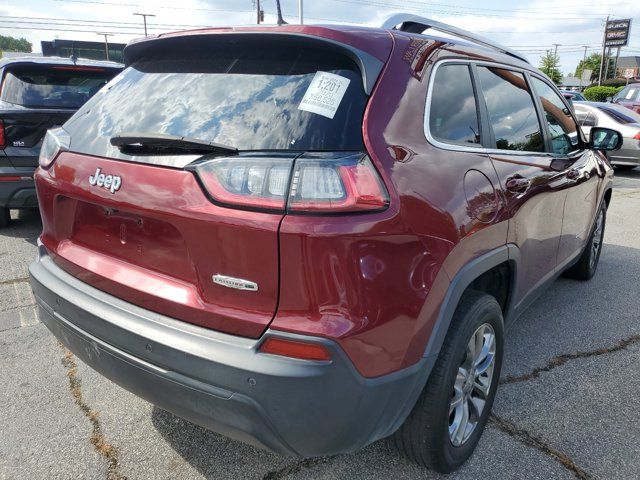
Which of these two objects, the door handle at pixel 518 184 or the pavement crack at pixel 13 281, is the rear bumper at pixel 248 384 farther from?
the pavement crack at pixel 13 281

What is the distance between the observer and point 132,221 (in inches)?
79.2

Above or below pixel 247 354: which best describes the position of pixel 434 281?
above

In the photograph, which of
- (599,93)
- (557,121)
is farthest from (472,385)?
(599,93)

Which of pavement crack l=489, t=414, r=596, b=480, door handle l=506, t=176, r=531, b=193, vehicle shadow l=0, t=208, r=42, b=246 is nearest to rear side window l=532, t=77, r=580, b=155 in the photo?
door handle l=506, t=176, r=531, b=193

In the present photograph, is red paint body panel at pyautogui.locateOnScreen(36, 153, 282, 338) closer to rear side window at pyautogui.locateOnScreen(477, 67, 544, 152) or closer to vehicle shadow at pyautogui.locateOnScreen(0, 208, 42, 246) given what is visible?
rear side window at pyautogui.locateOnScreen(477, 67, 544, 152)

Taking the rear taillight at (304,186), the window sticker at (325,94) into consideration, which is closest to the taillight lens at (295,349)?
the rear taillight at (304,186)

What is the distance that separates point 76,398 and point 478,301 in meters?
2.10

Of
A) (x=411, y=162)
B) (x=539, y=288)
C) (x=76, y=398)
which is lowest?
(x=76, y=398)

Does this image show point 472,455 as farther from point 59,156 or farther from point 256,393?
point 59,156

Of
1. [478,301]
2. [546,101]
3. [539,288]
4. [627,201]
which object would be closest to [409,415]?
[478,301]

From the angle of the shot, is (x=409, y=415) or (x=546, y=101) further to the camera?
(x=546, y=101)

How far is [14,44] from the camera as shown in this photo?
115m

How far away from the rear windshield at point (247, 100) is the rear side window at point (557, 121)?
77.7 inches

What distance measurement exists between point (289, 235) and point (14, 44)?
448 ft
